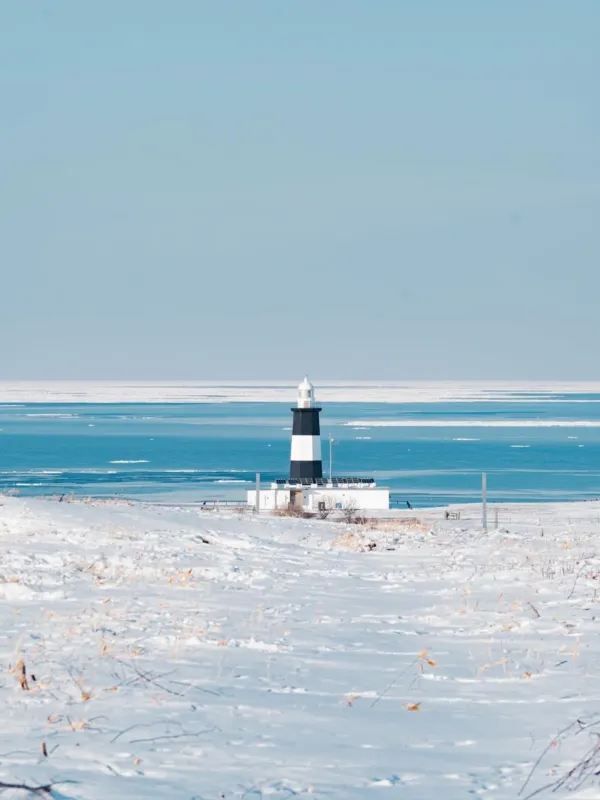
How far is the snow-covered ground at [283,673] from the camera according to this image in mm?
6219

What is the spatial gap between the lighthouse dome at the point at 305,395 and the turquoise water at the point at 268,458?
13.2 m

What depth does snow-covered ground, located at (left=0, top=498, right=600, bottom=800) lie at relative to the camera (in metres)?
6.22

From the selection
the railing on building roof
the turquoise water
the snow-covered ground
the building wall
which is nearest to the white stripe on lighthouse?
the railing on building roof

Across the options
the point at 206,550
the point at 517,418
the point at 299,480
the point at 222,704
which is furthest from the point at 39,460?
the point at 517,418

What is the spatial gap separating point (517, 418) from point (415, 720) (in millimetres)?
187796

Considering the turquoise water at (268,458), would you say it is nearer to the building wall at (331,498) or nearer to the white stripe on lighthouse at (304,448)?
the building wall at (331,498)

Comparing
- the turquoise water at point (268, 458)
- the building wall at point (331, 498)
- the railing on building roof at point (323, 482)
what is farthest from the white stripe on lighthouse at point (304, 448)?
the turquoise water at point (268, 458)

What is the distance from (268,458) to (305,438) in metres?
50.5

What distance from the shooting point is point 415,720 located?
746 centimetres

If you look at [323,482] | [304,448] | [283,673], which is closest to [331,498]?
[323,482]

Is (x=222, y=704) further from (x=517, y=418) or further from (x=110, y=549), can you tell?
(x=517, y=418)

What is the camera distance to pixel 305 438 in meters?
49.1

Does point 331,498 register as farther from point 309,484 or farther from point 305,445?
point 305,445

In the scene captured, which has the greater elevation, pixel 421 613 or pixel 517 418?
pixel 517 418
